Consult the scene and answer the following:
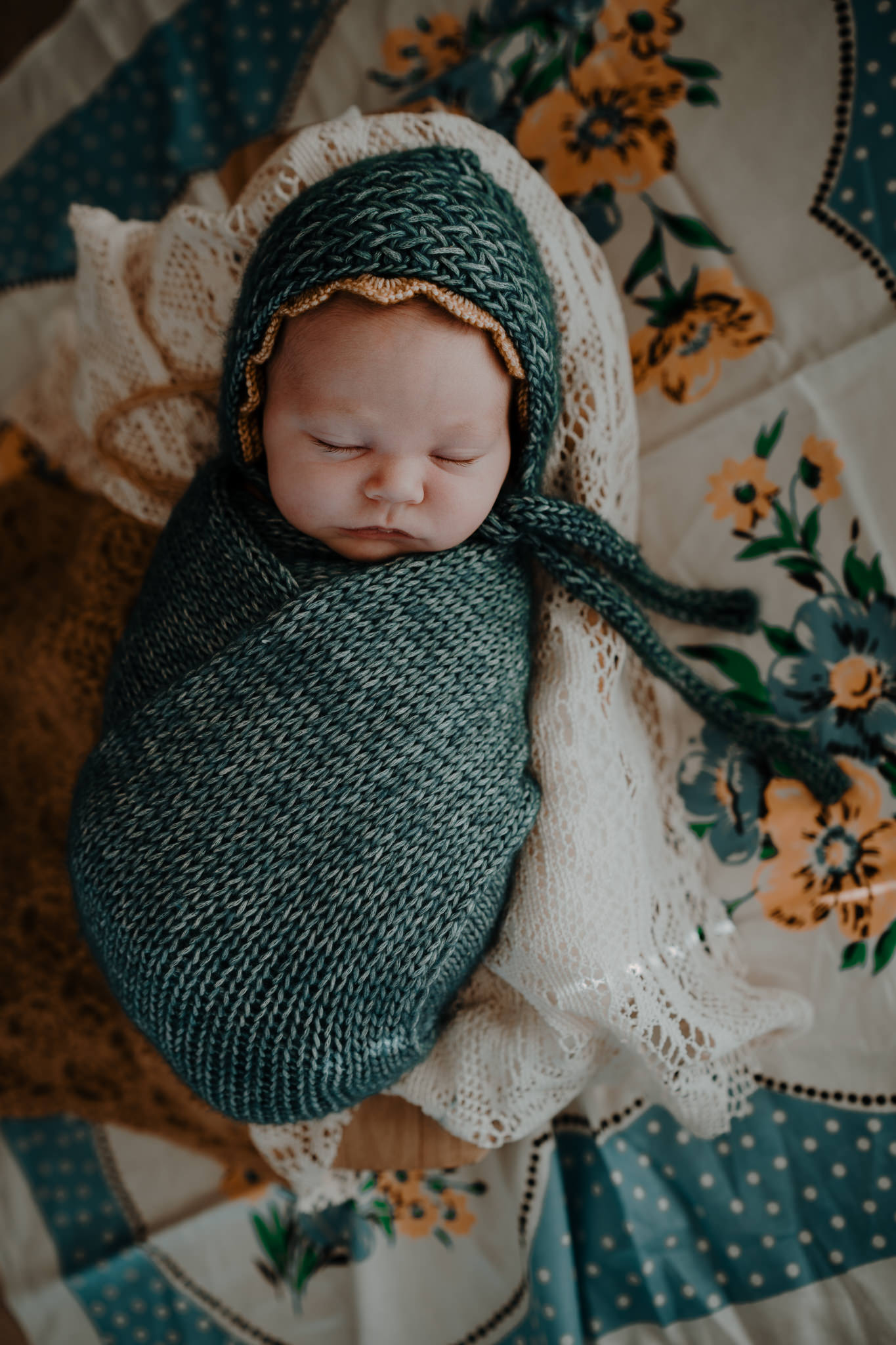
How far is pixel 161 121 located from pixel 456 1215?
1.49 m

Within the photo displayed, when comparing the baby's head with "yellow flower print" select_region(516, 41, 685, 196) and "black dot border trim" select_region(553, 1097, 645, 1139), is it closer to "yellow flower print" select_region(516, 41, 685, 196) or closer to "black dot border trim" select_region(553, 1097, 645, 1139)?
"yellow flower print" select_region(516, 41, 685, 196)

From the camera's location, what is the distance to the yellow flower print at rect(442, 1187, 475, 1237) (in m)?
1.02

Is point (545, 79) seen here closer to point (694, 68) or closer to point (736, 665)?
point (694, 68)

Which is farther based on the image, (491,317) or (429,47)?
(429,47)

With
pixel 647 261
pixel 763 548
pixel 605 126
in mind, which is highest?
pixel 605 126

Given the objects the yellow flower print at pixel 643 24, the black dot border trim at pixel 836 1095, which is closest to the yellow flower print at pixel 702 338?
the yellow flower print at pixel 643 24

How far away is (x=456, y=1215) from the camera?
103 centimetres

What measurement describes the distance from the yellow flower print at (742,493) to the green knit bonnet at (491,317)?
3.6 inches

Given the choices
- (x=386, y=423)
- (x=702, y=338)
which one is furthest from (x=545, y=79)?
(x=386, y=423)

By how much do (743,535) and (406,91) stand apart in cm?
70

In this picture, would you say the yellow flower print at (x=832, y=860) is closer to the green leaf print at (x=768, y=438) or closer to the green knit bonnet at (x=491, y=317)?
the green knit bonnet at (x=491, y=317)

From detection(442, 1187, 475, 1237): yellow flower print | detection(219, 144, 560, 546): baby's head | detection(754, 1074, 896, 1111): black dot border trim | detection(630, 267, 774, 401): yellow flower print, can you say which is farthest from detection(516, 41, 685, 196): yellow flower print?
detection(442, 1187, 475, 1237): yellow flower print

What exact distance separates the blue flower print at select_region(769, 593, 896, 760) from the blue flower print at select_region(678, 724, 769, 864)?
0.23ft

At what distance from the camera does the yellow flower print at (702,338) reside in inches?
36.2
